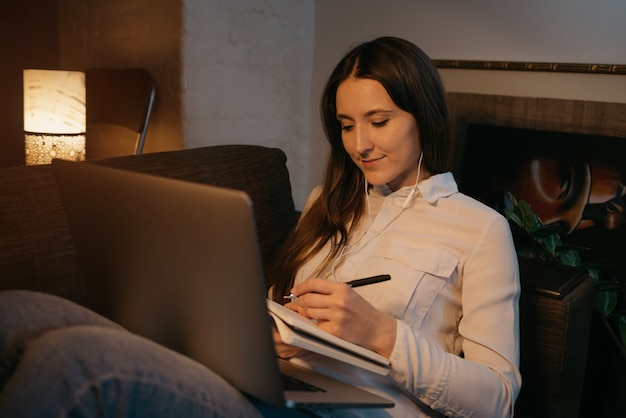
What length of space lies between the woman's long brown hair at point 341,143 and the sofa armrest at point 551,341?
12.1 inches

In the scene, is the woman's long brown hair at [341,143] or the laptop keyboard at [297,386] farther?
the woman's long brown hair at [341,143]

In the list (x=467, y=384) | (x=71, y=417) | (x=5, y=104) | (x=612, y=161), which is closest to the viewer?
(x=71, y=417)

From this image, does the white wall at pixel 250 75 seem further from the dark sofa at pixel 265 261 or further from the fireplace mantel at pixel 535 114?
the dark sofa at pixel 265 261

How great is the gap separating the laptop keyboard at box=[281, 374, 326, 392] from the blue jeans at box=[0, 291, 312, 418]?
0.17 feet

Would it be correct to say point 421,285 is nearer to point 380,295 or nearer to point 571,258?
point 380,295

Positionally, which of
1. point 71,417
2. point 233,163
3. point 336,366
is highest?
point 233,163

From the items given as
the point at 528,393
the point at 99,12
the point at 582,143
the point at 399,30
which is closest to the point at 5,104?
the point at 99,12

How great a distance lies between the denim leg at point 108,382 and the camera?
26.8 inches

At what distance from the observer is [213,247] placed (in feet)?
2.37

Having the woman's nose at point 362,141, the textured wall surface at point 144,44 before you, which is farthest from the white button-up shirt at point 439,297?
the textured wall surface at point 144,44

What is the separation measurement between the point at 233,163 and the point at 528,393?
2.54 feet

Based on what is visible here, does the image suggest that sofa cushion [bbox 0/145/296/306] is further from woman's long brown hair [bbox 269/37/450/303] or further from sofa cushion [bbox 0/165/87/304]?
woman's long brown hair [bbox 269/37/450/303]

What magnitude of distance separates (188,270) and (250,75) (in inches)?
76.0

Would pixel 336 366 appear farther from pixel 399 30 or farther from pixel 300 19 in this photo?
pixel 300 19
